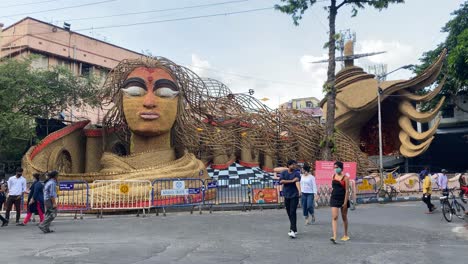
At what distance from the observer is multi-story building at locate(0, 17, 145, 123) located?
37906 mm

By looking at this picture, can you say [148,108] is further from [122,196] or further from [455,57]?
[455,57]

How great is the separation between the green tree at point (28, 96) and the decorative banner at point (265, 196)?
11.4 meters

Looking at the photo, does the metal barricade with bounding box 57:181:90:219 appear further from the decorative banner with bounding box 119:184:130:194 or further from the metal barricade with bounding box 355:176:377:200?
the metal barricade with bounding box 355:176:377:200

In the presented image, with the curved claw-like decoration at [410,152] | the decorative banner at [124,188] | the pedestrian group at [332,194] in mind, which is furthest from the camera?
the curved claw-like decoration at [410,152]

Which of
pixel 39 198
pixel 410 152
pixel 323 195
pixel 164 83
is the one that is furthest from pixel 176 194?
pixel 410 152

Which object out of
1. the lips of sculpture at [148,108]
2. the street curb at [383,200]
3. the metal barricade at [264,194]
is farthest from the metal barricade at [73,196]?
the street curb at [383,200]

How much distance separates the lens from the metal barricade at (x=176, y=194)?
1442 centimetres

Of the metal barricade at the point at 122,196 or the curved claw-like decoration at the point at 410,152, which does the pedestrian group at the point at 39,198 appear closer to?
the metal barricade at the point at 122,196

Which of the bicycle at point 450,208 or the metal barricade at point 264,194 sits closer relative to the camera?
the bicycle at point 450,208

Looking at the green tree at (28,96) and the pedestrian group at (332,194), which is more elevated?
the green tree at (28,96)

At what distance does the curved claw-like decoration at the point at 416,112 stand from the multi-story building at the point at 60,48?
2613 centimetres

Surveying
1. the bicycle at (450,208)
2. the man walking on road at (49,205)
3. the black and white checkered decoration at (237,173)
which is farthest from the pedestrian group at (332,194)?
the black and white checkered decoration at (237,173)

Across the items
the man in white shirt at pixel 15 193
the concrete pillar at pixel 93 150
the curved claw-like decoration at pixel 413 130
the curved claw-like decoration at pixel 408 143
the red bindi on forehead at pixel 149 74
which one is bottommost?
the man in white shirt at pixel 15 193

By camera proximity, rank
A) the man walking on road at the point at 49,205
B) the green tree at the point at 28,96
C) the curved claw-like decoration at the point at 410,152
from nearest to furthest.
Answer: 1. the man walking on road at the point at 49,205
2. the green tree at the point at 28,96
3. the curved claw-like decoration at the point at 410,152
